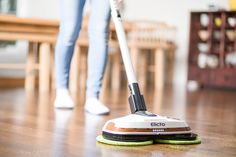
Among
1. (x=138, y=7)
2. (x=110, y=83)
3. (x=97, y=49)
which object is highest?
(x=138, y=7)

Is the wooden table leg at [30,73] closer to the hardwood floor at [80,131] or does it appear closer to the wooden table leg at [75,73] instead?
the wooden table leg at [75,73]

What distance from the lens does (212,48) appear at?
493 cm

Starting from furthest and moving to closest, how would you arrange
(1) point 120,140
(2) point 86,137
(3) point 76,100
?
(3) point 76,100
(2) point 86,137
(1) point 120,140

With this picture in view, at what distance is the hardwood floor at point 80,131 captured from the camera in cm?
138

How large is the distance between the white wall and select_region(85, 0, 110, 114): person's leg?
10.2 ft

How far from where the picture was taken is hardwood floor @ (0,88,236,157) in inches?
54.3

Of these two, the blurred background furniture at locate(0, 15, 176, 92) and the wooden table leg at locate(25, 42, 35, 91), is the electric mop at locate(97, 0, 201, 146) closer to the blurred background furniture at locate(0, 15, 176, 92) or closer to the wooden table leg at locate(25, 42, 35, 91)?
the blurred background furniture at locate(0, 15, 176, 92)

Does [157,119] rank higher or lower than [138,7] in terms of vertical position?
lower

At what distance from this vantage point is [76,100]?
10.1 feet

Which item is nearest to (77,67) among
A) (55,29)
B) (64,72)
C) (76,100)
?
(55,29)

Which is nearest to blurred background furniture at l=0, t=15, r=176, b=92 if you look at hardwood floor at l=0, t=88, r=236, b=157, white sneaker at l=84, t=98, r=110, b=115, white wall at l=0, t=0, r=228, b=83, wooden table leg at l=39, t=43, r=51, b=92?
wooden table leg at l=39, t=43, r=51, b=92

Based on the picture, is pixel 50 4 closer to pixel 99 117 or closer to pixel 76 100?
pixel 76 100

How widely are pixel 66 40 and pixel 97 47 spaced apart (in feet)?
0.63

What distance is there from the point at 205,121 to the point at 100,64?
21.7 inches
